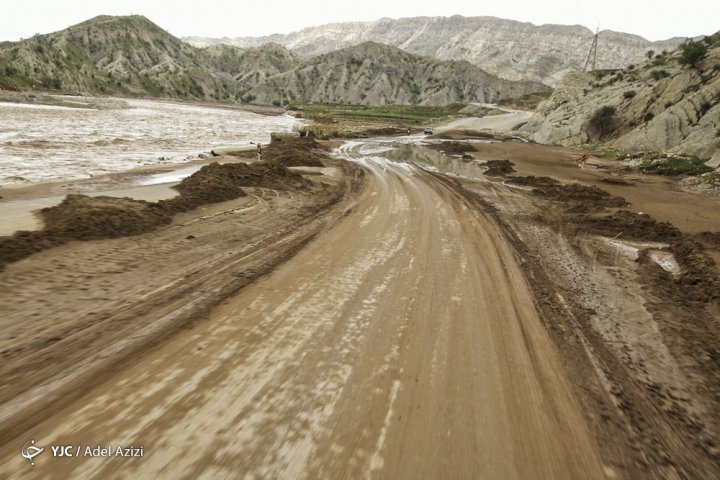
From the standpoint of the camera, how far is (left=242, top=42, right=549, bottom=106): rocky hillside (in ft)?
518

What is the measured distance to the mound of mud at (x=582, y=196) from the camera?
1416 cm

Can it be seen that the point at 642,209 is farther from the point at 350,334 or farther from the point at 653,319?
the point at 350,334

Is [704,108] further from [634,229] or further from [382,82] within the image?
[382,82]

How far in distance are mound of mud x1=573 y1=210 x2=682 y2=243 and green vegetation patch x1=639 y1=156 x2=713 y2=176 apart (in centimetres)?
1211

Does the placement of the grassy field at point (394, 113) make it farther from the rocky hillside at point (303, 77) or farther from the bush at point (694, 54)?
the rocky hillside at point (303, 77)

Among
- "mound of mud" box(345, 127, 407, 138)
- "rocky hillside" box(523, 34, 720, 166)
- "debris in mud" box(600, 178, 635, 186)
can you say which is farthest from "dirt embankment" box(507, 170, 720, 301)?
"mound of mud" box(345, 127, 407, 138)

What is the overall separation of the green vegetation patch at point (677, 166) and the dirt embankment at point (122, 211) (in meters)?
20.7

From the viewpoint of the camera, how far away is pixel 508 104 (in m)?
131

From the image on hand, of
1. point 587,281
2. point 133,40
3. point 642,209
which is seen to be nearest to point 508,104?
point 642,209

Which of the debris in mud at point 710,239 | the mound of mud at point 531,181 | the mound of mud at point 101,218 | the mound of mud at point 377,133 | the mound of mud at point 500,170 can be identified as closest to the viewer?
the mound of mud at point 101,218

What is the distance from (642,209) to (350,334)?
1404 centimetres

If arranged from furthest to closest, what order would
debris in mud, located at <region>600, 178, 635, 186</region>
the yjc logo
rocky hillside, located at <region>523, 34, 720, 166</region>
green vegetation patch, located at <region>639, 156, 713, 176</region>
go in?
rocky hillside, located at <region>523, 34, 720, 166</region> → green vegetation patch, located at <region>639, 156, 713, 176</region> → debris in mud, located at <region>600, 178, 635, 186</region> → the yjc logo

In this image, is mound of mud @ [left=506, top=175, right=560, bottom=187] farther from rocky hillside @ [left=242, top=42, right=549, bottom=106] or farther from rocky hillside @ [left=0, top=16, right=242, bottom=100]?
rocky hillside @ [left=242, top=42, right=549, bottom=106]

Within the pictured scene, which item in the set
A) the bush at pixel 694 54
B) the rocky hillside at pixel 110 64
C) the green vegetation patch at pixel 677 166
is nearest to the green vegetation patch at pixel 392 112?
the bush at pixel 694 54
